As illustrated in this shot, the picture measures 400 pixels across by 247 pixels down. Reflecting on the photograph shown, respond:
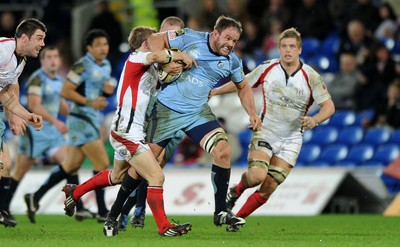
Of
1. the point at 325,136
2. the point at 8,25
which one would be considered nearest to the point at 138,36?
the point at 325,136

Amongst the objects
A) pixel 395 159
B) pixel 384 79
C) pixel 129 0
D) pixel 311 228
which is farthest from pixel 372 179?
pixel 129 0

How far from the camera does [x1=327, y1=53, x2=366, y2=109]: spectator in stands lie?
19391 millimetres

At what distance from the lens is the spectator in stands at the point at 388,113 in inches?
715

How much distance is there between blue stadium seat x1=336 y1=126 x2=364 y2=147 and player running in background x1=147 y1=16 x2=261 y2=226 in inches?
286

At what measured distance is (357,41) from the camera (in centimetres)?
1972

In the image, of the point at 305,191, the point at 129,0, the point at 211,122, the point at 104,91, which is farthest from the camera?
the point at 129,0

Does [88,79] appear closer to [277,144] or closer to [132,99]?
[277,144]

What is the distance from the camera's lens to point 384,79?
19094mm

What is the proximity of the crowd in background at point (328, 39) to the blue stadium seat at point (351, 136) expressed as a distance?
0.23 meters

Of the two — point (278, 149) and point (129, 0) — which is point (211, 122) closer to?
point (278, 149)

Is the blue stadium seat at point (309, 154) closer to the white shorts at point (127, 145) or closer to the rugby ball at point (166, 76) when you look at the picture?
the rugby ball at point (166, 76)

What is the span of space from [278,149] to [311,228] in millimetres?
1068

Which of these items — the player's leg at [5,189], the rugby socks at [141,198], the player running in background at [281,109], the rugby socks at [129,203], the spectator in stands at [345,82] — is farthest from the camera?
the spectator in stands at [345,82]

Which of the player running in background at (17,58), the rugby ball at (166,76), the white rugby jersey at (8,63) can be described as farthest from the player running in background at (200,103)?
the white rugby jersey at (8,63)
